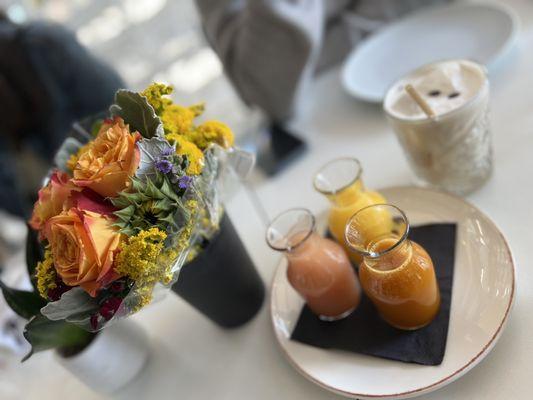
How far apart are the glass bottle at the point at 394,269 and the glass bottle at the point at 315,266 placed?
0.05 m

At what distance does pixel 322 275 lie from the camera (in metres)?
0.54

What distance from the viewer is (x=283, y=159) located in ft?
2.93

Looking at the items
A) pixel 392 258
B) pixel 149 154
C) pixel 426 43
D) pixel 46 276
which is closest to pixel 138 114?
pixel 149 154

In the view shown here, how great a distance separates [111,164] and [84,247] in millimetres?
81

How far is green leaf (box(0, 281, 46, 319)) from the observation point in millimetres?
550

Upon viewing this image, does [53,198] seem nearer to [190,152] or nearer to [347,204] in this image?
[190,152]

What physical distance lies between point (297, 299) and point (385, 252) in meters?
0.20

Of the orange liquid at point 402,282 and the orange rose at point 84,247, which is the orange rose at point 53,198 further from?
the orange liquid at point 402,282

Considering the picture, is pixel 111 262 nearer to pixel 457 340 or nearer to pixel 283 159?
pixel 457 340

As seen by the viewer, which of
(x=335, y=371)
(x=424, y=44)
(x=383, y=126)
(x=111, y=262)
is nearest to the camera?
(x=111, y=262)

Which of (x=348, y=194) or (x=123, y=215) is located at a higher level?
(x=123, y=215)

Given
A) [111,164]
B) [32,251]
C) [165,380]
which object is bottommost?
[165,380]

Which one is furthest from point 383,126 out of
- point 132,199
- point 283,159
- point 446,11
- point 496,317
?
point 132,199

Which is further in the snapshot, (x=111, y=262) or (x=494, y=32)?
(x=494, y=32)
